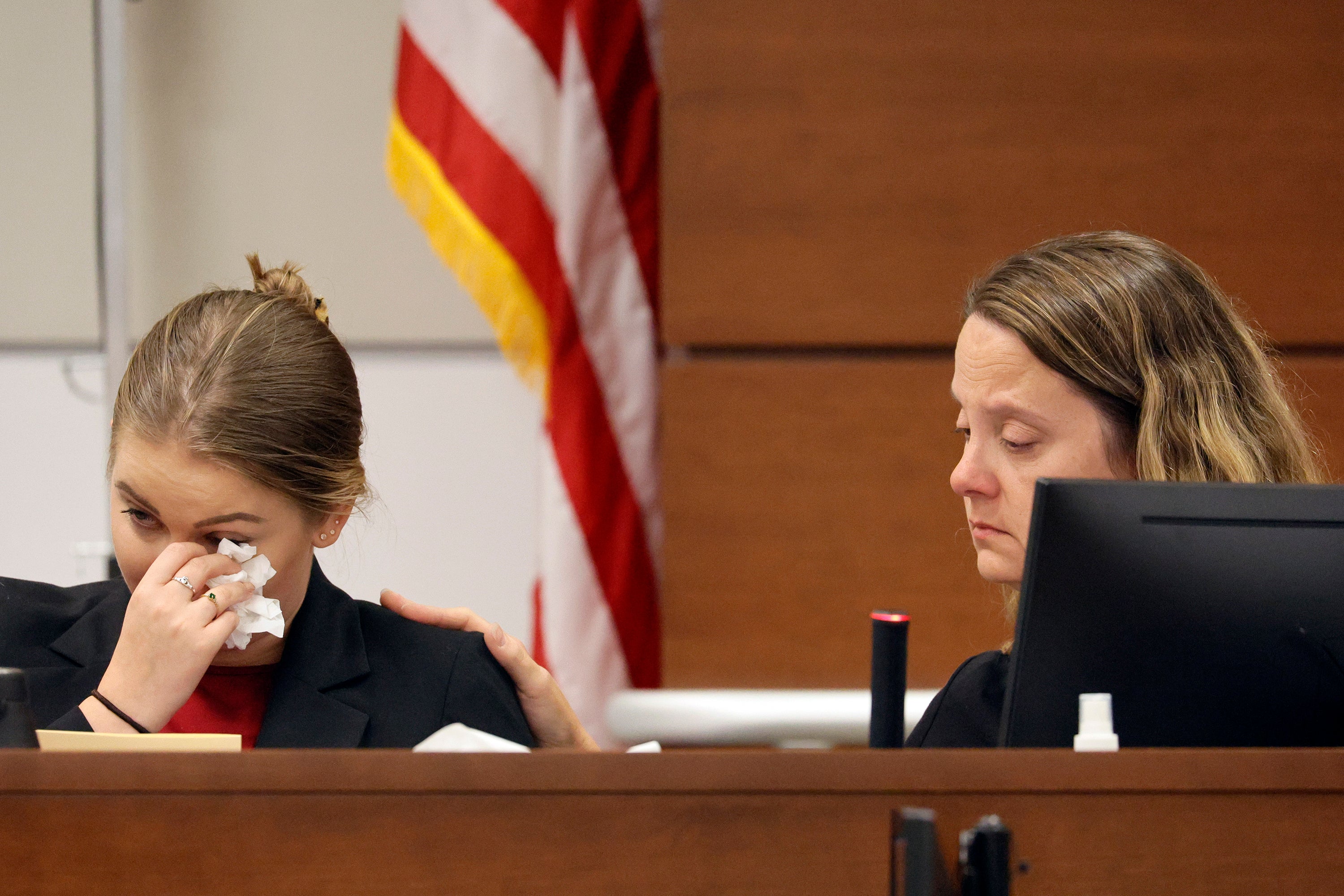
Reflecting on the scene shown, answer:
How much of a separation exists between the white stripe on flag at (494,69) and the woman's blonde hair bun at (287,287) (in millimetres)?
900

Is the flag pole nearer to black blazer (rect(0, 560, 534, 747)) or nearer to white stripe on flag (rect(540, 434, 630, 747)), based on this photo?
white stripe on flag (rect(540, 434, 630, 747))

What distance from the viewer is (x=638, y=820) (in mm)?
709

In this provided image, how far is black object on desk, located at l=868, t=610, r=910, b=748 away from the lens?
0.87 metres

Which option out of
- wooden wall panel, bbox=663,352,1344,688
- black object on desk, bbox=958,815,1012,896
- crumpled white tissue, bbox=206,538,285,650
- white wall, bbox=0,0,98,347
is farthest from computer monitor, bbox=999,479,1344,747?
white wall, bbox=0,0,98,347

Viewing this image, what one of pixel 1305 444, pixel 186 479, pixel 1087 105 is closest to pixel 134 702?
pixel 186 479

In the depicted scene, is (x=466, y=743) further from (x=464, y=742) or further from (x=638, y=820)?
(x=638, y=820)

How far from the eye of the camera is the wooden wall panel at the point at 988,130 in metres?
2.26

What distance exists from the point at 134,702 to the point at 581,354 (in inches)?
50.5

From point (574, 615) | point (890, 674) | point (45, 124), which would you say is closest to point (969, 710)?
point (890, 674)

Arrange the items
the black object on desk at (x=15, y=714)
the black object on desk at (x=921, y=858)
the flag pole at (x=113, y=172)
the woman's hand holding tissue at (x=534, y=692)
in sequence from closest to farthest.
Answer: the black object on desk at (x=921, y=858) → the black object on desk at (x=15, y=714) → the woman's hand holding tissue at (x=534, y=692) → the flag pole at (x=113, y=172)

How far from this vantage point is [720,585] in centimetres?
232

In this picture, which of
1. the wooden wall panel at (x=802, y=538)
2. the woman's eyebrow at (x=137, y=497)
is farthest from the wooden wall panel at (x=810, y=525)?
the woman's eyebrow at (x=137, y=497)

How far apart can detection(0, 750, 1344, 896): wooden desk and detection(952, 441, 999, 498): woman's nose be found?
0.56 m

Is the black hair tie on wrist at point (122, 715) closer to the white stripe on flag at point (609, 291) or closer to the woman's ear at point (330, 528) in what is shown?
the woman's ear at point (330, 528)
